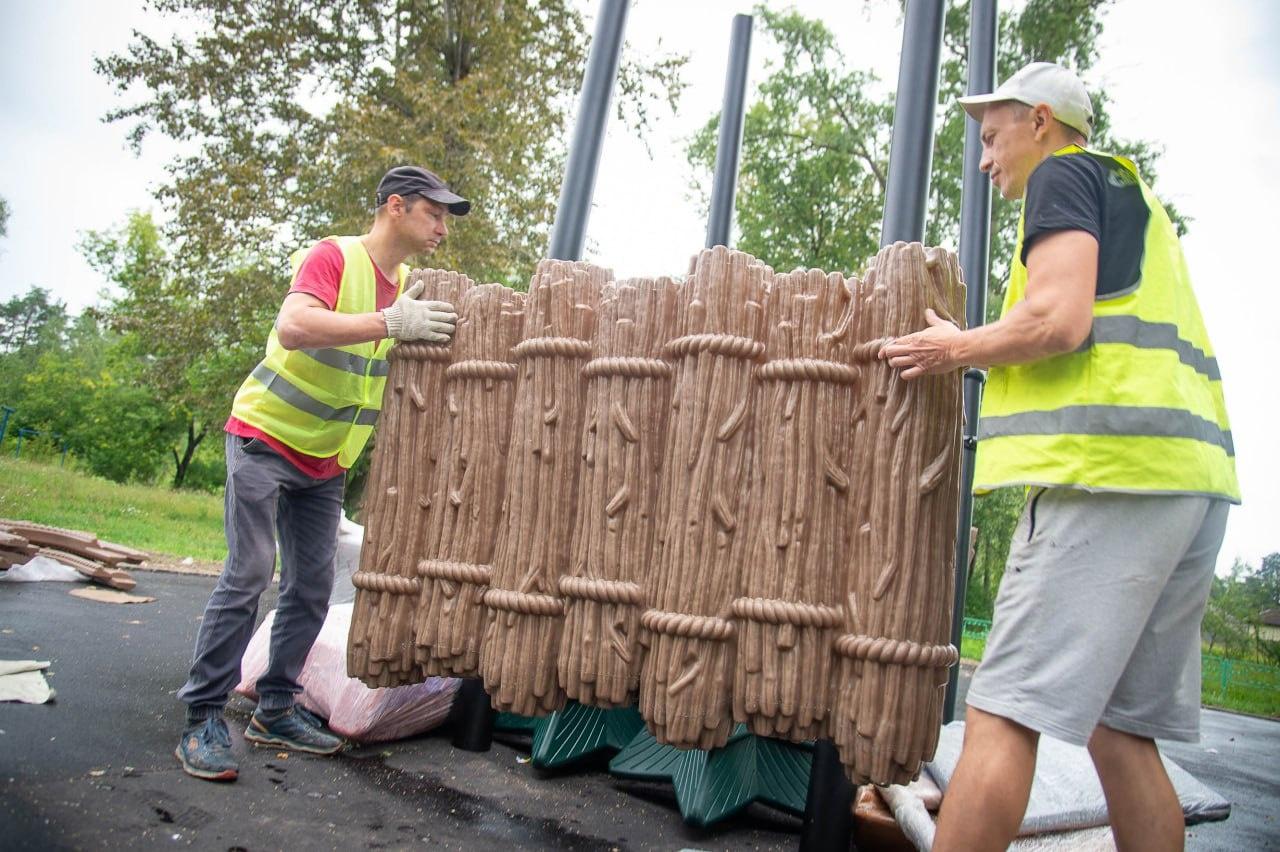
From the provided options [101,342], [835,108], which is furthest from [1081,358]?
[101,342]

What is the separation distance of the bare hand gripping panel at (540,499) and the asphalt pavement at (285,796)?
0.35m

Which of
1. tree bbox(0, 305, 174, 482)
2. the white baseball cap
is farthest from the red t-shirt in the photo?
tree bbox(0, 305, 174, 482)

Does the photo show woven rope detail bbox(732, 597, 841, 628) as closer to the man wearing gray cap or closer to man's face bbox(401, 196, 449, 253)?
the man wearing gray cap

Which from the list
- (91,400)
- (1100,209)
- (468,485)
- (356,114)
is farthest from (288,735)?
(91,400)

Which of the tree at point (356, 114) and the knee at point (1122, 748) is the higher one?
the tree at point (356, 114)

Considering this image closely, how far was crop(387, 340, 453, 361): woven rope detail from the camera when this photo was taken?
8.33 ft

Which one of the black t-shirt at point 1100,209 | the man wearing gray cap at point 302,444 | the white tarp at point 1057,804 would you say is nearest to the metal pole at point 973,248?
the white tarp at point 1057,804

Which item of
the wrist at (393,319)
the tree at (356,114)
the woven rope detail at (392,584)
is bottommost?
the woven rope detail at (392,584)

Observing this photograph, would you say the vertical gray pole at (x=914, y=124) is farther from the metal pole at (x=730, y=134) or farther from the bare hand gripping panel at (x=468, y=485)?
the metal pole at (x=730, y=134)

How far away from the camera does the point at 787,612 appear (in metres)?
2.01

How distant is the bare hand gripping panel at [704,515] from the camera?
2.07 m

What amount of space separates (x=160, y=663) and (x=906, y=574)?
3103mm

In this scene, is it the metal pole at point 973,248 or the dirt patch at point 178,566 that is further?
the dirt patch at point 178,566

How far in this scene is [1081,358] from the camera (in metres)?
1.72
